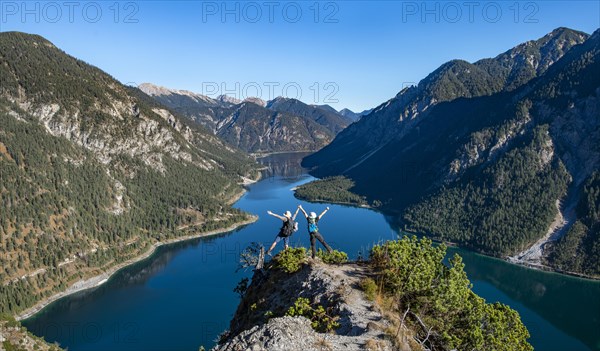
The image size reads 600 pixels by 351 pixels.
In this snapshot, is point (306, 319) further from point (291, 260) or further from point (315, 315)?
point (291, 260)

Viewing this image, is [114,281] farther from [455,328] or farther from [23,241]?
[455,328]

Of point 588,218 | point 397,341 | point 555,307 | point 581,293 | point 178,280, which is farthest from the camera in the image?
point 588,218

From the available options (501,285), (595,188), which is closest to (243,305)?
(501,285)

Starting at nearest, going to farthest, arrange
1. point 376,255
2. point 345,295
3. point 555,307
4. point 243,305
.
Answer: point 345,295 < point 376,255 < point 243,305 < point 555,307

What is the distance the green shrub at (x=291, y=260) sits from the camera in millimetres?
28812

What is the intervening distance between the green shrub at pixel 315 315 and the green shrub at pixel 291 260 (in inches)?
195

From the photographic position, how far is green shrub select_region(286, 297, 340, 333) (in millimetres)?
22247

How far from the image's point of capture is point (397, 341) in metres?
19.9

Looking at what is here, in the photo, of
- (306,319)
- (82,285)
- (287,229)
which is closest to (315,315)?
(306,319)

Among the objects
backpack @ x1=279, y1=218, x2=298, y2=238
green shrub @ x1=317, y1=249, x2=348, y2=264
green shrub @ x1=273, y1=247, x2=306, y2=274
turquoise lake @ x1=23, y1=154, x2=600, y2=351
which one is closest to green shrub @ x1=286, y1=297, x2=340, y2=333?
green shrub @ x1=273, y1=247, x2=306, y2=274

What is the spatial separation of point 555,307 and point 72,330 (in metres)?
146

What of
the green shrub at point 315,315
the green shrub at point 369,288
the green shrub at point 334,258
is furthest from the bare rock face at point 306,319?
the green shrub at point 334,258

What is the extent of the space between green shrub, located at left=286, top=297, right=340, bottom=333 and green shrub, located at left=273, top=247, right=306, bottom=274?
4.94 m

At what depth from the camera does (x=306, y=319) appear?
2233cm
